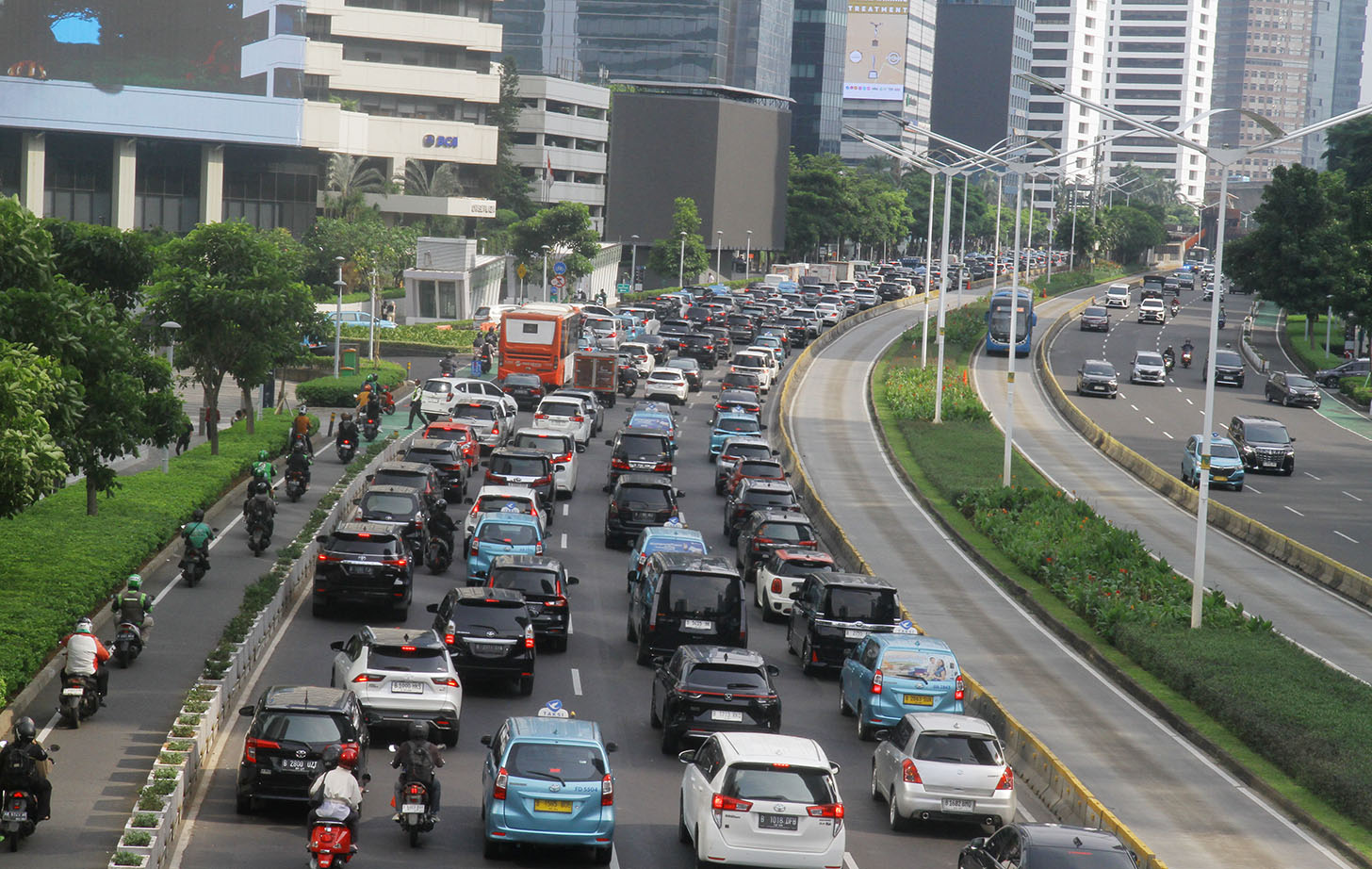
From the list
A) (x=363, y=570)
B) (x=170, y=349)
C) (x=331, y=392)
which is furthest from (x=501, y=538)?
(x=331, y=392)

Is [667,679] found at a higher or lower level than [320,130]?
lower

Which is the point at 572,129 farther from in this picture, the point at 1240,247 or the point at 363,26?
the point at 1240,247

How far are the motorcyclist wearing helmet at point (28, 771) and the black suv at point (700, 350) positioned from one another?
6139cm

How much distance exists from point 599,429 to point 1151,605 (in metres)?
26.3

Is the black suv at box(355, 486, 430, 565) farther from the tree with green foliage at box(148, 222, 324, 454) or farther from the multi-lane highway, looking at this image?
the multi-lane highway

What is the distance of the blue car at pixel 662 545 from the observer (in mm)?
32031

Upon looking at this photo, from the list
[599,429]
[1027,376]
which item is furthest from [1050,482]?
[1027,376]

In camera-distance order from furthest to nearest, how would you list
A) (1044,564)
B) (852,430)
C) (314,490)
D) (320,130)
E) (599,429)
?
(320,130) < (852,430) < (599,429) < (314,490) < (1044,564)

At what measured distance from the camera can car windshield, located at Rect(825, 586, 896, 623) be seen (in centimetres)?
2823

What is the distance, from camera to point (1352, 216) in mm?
83438

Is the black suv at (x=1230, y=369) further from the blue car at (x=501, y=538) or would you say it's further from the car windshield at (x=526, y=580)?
the car windshield at (x=526, y=580)

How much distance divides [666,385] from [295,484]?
24.9 metres

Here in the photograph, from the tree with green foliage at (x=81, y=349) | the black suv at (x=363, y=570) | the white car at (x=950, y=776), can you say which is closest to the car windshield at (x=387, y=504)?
the black suv at (x=363, y=570)

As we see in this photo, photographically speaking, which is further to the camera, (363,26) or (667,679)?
(363,26)
